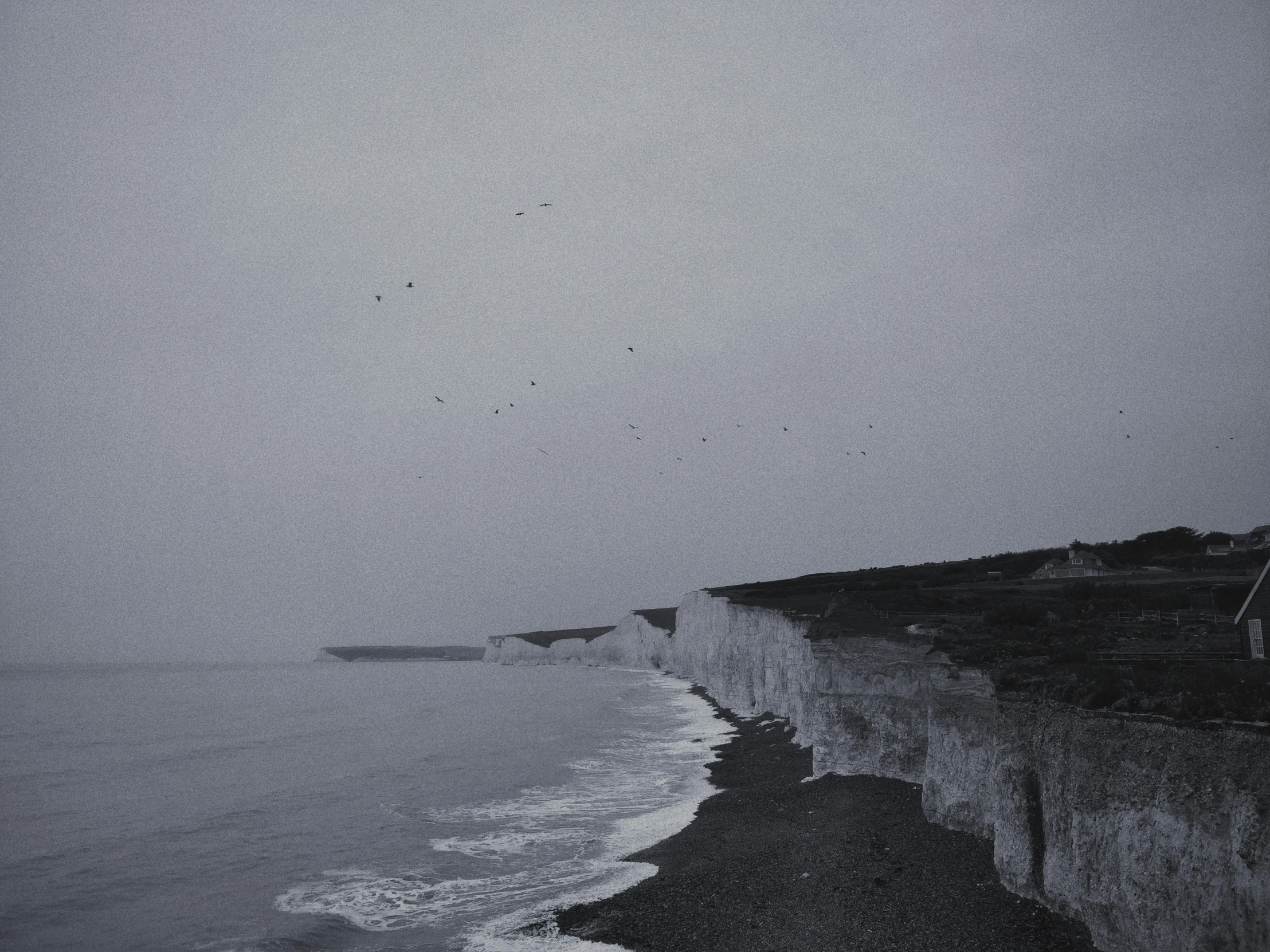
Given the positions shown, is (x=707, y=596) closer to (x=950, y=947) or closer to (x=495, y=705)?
(x=495, y=705)

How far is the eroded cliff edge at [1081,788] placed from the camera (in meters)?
7.52

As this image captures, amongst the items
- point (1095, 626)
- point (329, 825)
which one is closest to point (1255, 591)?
point (1095, 626)

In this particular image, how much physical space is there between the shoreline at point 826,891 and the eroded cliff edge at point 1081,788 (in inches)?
25.0

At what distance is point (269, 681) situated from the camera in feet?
380

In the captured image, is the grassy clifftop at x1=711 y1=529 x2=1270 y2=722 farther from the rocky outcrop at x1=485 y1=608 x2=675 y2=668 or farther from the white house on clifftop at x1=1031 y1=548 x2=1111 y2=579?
the rocky outcrop at x1=485 y1=608 x2=675 y2=668

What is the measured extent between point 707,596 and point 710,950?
5627 cm

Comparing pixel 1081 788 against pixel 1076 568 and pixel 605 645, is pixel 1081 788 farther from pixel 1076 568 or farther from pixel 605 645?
pixel 605 645

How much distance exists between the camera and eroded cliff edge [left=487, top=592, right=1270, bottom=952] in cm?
752

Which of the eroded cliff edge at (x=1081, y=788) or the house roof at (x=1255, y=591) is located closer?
the eroded cliff edge at (x=1081, y=788)

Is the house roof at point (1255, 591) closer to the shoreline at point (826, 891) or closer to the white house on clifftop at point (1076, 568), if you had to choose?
the shoreline at point (826, 891)

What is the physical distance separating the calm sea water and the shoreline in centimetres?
132

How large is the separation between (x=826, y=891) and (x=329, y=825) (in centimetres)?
1487

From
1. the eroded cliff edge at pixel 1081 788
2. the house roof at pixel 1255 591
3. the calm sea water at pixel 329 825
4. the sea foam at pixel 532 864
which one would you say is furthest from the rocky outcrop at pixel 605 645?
the house roof at pixel 1255 591

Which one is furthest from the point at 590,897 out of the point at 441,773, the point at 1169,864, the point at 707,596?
the point at 707,596
